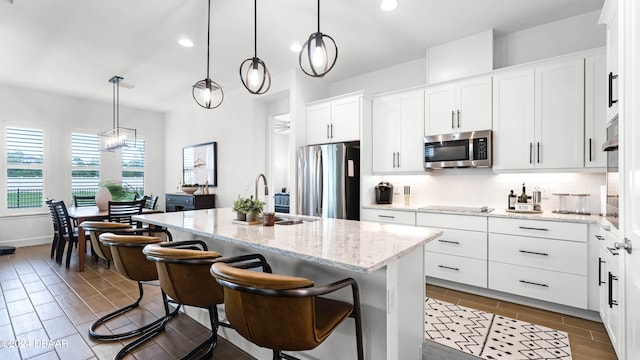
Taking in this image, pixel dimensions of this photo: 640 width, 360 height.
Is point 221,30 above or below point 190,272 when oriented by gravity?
above

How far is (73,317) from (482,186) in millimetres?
4359

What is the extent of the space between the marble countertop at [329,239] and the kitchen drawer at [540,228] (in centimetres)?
144

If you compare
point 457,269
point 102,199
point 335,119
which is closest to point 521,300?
point 457,269

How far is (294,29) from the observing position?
3.30 metres

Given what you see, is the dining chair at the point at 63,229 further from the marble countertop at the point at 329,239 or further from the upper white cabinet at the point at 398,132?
the upper white cabinet at the point at 398,132

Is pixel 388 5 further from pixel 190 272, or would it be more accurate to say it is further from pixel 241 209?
pixel 190 272

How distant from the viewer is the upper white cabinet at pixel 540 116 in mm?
2770

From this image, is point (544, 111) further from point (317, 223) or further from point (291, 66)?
point (291, 66)

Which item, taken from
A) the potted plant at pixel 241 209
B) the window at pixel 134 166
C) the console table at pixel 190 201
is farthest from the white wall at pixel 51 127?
the potted plant at pixel 241 209

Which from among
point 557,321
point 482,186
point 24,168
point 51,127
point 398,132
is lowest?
point 557,321

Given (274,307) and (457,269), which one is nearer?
(274,307)

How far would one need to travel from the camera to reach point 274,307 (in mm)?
1154

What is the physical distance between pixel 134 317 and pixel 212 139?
4065 millimetres

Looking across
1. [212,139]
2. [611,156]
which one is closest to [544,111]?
[611,156]
